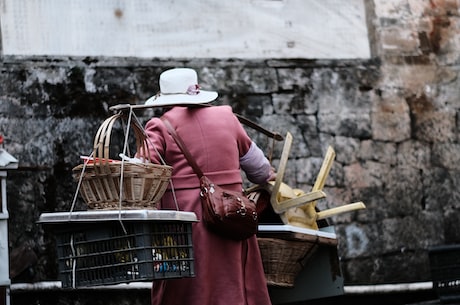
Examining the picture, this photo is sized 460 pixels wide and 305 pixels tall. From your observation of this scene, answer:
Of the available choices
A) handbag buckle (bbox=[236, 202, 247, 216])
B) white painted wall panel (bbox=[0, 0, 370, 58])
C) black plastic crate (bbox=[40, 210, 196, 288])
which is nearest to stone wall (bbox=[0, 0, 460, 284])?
white painted wall panel (bbox=[0, 0, 370, 58])

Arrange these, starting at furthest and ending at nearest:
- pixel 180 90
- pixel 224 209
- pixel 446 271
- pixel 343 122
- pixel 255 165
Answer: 1. pixel 343 122
2. pixel 446 271
3. pixel 255 165
4. pixel 180 90
5. pixel 224 209

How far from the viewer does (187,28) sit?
6.95 meters

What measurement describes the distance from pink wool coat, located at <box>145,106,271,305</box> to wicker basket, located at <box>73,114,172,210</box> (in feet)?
0.98

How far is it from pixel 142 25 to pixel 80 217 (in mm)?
2558

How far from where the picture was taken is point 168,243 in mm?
4613

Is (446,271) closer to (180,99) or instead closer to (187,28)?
(180,99)

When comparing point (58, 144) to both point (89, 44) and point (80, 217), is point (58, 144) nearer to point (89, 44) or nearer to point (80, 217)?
point (89, 44)

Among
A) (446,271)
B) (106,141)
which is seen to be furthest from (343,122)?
(106,141)

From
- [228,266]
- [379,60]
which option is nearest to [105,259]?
[228,266]

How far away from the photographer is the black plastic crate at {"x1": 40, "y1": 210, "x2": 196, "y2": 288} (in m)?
4.49

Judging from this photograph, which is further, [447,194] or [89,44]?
[447,194]

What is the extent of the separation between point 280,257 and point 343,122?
194cm

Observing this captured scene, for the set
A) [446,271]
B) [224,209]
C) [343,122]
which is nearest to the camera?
[224,209]

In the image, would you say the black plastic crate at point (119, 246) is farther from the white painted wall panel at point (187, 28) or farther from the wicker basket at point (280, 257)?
the white painted wall panel at point (187, 28)
